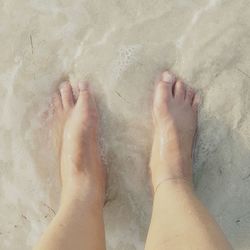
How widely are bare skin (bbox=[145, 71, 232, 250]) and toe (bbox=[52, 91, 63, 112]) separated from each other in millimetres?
535

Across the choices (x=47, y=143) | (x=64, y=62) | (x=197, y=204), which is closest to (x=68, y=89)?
(x=64, y=62)

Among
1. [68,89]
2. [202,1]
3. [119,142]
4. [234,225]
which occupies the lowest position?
[234,225]

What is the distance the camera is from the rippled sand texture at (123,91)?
98.6 inches

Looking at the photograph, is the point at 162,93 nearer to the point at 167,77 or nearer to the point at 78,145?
the point at 167,77

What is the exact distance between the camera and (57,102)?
2.79 m

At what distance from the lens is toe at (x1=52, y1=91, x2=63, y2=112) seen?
2.78 meters

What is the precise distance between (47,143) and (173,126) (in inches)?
27.3

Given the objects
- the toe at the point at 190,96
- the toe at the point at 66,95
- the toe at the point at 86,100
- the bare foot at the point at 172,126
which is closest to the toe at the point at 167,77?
the bare foot at the point at 172,126

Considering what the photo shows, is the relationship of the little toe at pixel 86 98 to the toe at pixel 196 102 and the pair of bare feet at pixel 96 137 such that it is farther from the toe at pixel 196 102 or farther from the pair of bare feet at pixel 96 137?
the toe at pixel 196 102

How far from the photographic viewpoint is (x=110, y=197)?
2.63 meters

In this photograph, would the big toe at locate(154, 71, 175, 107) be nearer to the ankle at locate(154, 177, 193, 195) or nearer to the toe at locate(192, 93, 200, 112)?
the toe at locate(192, 93, 200, 112)

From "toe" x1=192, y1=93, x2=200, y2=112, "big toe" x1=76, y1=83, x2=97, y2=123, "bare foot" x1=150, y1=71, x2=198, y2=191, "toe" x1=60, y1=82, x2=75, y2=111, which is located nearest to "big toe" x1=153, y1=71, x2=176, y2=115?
"bare foot" x1=150, y1=71, x2=198, y2=191

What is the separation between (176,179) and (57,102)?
0.81m

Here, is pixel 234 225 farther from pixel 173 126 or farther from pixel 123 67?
pixel 123 67
